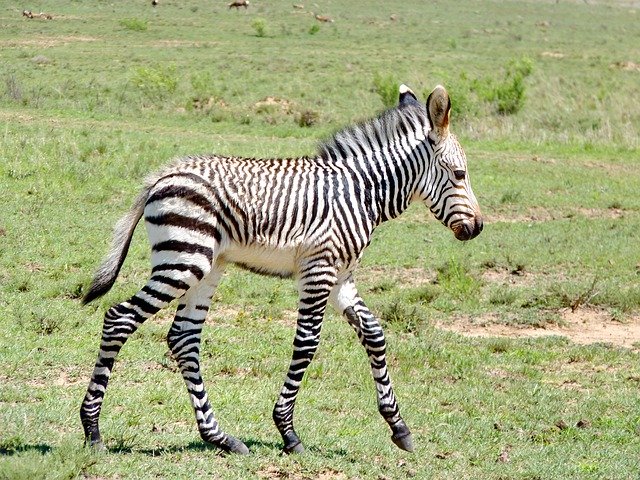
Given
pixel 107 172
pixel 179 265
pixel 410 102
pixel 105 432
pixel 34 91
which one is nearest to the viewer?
pixel 179 265

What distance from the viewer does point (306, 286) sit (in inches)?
259

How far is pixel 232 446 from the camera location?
6.46m

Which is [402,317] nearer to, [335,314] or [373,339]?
[335,314]

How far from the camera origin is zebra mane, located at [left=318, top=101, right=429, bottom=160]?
711 centimetres

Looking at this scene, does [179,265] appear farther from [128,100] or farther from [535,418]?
[128,100]

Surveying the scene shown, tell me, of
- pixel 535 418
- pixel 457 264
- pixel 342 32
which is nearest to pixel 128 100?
pixel 457 264

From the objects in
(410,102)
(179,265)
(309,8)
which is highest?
(410,102)

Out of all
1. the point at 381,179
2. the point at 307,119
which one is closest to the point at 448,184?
the point at 381,179

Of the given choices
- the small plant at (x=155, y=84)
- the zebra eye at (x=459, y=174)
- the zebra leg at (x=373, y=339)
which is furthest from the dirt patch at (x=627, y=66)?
the zebra leg at (x=373, y=339)

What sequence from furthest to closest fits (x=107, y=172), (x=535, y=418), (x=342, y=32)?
1. (x=342, y=32)
2. (x=107, y=172)
3. (x=535, y=418)

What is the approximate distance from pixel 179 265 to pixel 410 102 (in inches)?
82.8

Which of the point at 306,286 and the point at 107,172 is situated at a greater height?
the point at 306,286

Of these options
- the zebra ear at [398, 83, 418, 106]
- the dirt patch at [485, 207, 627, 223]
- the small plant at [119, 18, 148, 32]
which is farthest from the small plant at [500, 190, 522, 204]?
the small plant at [119, 18, 148, 32]

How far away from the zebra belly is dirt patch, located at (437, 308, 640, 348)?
14.6ft
